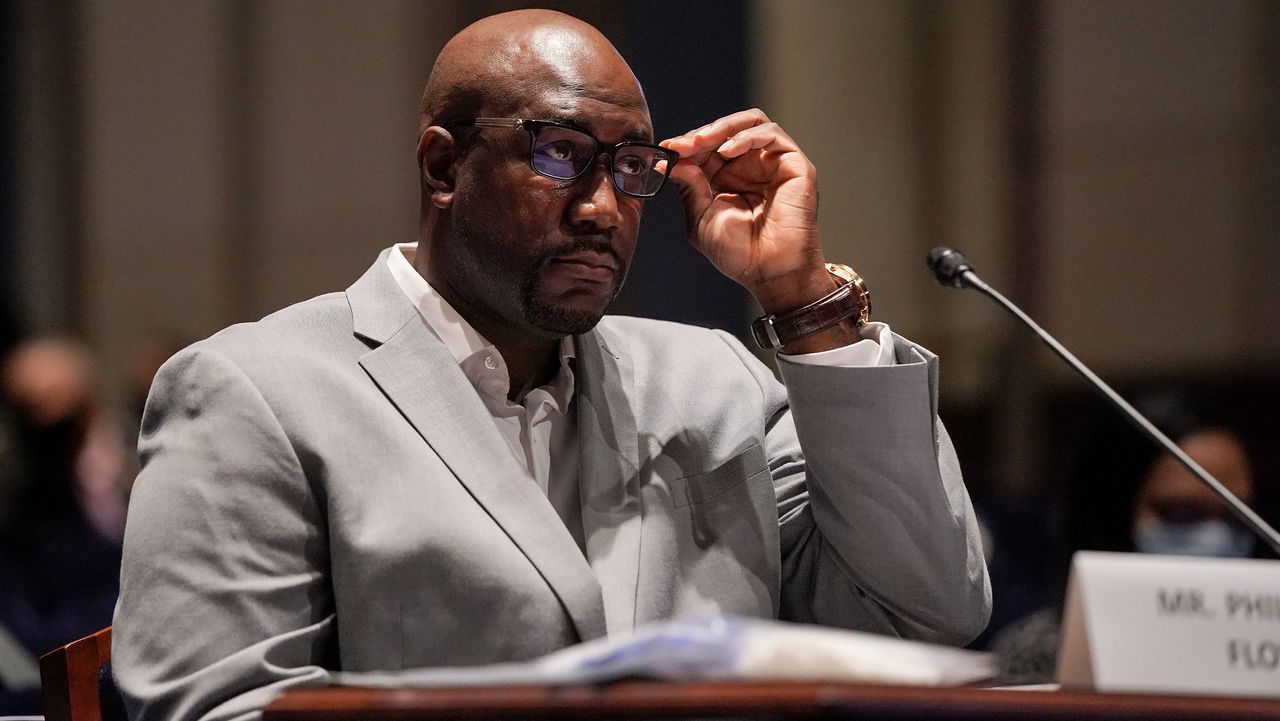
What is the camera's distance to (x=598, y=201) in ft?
5.63

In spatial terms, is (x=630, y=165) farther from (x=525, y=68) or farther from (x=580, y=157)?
(x=525, y=68)

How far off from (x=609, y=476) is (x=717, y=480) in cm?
15

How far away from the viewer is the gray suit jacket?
58.1 inches

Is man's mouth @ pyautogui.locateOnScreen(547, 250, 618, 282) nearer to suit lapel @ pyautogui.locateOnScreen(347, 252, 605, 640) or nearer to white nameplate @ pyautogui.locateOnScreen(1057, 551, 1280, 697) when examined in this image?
suit lapel @ pyautogui.locateOnScreen(347, 252, 605, 640)

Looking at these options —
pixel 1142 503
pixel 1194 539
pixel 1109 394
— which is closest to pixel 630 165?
pixel 1109 394

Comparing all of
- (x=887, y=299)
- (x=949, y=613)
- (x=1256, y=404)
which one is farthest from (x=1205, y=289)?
(x=949, y=613)

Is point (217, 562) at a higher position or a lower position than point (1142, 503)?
higher

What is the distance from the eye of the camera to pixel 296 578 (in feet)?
4.95

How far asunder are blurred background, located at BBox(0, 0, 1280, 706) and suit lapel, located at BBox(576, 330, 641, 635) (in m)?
2.49

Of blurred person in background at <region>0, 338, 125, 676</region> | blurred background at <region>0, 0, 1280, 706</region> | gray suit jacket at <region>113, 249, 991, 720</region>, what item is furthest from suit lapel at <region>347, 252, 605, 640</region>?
blurred background at <region>0, 0, 1280, 706</region>

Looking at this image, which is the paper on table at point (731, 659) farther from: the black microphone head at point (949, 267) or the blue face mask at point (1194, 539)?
the blue face mask at point (1194, 539)

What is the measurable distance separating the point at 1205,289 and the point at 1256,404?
1.52 ft

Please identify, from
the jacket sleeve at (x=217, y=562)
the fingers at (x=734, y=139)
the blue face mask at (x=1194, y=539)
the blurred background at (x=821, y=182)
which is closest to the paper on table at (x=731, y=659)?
the jacket sleeve at (x=217, y=562)

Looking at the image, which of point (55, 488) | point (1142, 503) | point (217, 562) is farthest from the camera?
point (55, 488)
